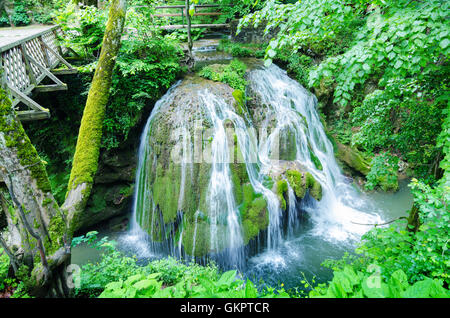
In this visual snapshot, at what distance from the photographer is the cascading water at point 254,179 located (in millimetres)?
6242

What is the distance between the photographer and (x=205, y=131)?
6645 millimetres

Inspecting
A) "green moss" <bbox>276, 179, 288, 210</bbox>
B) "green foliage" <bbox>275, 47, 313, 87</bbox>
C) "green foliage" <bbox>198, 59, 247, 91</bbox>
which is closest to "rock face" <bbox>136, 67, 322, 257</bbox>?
"green moss" <bbox>276, 179, 288, 210</bbox>

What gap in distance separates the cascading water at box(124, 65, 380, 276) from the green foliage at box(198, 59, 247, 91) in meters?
0.69

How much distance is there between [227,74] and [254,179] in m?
4.07

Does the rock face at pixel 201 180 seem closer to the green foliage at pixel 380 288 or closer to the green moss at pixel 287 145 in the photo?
the green moss at pixel 287 145

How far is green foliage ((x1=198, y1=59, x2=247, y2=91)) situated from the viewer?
8.24 m

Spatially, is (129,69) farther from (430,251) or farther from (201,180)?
(430,251)

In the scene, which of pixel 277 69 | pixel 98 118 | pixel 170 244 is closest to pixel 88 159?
pixel 98 118

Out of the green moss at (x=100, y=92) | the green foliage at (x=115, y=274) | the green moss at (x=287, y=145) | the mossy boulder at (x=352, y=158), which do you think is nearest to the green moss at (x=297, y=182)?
A: the green moss at (x=287, y=145)

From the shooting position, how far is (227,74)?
835 centimetres

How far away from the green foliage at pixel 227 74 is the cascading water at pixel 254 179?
69 centimetres

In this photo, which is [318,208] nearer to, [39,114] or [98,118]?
[98,118]

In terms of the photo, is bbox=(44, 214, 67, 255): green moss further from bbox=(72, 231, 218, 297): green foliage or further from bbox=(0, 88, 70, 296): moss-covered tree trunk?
bbox=(72, 231, 218, 297): green foliage

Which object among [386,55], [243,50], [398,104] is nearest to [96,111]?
[386,55]
